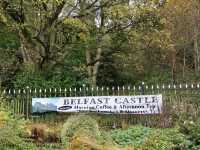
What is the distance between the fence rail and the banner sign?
20 cm

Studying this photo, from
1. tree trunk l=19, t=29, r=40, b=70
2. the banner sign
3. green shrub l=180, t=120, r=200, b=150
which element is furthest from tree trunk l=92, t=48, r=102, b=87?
green shrub l=180, t=120, r=200, b=150

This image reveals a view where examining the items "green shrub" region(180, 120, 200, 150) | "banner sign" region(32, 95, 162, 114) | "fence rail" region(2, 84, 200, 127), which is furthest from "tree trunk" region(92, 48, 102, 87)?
"green shrub" region(180, 120, 200, 150)

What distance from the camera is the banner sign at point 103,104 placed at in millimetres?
18359

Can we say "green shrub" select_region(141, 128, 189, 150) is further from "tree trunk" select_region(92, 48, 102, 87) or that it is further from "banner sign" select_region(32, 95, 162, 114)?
"tree trunk" select_region(92, 48, 102, 87)

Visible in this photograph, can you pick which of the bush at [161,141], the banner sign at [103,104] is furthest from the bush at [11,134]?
the banner sign at [103,104]

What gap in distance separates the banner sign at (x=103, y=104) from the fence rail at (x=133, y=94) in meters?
0.20

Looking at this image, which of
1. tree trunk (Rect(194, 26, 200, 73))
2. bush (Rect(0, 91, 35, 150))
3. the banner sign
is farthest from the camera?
tree trunk (Rect(194, 26, 200, 73))

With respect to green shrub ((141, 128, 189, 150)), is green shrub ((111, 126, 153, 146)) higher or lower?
lower

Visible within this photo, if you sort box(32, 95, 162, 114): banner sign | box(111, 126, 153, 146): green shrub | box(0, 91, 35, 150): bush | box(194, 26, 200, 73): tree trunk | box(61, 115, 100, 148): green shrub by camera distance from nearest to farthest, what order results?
box(0, 91, 35, 150): bush
box(61, 115, 100, 148): green shrub
box(111, 126, 153, 146): green shrub
box(32, 95, 162, 114): banner sign
box(194, 26, 200, 73): tree trunk

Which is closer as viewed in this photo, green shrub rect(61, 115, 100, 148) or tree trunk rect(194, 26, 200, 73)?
green shrub rect(61, 115, 100, 148)

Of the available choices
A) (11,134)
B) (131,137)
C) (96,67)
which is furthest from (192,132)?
(96,67)

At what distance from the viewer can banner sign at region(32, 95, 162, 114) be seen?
18359mm

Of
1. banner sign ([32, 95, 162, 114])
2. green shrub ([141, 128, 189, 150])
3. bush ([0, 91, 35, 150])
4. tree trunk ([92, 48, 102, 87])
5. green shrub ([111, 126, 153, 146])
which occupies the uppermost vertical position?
tree trunk ([92, 48, 102, 87])

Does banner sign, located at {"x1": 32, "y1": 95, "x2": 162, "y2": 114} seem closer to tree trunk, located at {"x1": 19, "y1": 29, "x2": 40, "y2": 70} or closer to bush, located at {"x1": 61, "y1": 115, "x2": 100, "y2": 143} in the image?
tree trunk, located at {"x1": 19, "y1": 29, "x2": 40, "y2": 70}
